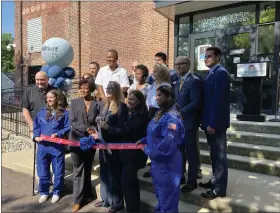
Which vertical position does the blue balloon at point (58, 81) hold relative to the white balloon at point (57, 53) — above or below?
below

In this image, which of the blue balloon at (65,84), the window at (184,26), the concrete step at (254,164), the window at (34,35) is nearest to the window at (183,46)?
the window at (184,26)

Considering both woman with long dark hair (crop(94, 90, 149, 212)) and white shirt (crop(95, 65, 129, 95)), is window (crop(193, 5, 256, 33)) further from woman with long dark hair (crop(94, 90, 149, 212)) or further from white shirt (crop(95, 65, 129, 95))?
woman with long dark hair (crop(94, 90, 149, 212))

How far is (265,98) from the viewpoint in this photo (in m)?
7.59

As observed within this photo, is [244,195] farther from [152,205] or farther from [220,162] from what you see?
[152,205]

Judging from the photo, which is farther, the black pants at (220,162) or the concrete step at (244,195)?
the black pants at (220,162)

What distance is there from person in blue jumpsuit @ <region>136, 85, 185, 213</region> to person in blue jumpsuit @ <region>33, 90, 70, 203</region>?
1711 mm

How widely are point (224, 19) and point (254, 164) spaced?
5312mm

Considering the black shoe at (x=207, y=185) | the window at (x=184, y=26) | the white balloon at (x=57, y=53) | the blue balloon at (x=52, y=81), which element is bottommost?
the black shoe at (x=207, y=185)

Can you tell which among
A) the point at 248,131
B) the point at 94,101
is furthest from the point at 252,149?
the point at 94,101

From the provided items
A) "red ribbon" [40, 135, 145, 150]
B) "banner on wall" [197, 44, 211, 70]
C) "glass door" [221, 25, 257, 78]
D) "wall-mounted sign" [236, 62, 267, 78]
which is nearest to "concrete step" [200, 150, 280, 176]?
"red ribbon" [40, 135, 145, 150]

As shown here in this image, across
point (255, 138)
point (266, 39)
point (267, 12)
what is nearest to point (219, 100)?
point (255, 138)

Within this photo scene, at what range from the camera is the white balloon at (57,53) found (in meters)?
5.50

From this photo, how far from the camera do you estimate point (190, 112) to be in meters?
3.64

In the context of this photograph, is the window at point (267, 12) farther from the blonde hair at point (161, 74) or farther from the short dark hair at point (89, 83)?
the short dark hair at point (89, 83)
